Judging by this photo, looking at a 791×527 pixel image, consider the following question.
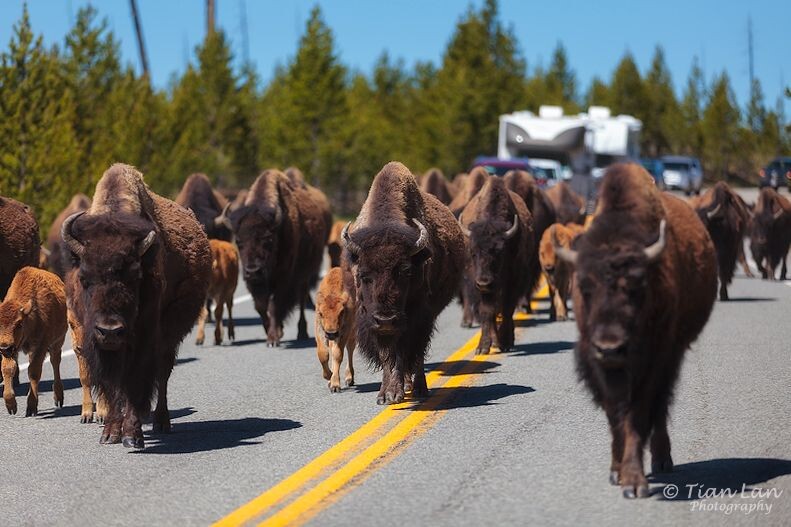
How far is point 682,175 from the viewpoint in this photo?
7438 centimetres

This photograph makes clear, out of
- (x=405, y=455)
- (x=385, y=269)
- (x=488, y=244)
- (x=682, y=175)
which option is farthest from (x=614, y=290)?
(x=682, y=175)

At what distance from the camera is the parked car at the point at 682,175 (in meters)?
74.1

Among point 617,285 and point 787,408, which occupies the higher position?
point 617,285

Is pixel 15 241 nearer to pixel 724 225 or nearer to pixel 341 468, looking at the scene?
pixel 341 468

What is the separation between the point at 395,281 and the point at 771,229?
1584cm

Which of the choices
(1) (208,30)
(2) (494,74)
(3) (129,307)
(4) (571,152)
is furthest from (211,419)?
(2) (494,74)

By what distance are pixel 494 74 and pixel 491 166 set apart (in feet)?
99.3

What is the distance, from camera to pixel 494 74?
216 feet

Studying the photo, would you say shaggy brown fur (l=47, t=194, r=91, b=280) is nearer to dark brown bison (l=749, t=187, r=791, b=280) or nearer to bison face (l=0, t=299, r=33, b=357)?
bison face (l=0, t=299, r=33, b=357)

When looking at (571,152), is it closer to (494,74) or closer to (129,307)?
(494,74)

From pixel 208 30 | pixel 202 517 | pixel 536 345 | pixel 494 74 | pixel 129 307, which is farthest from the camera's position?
pixel 494 74

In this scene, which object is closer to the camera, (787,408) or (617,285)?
(617,285)

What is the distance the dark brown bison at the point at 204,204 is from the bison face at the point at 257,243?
247cm

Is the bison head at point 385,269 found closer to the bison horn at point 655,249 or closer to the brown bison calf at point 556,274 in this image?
the bison horn at point 655,249
